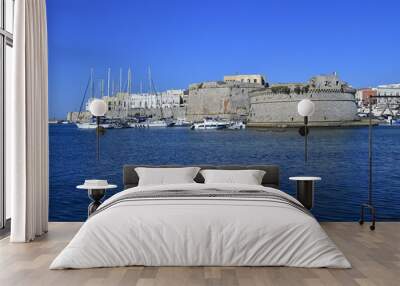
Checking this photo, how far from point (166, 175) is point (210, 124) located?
142 inches

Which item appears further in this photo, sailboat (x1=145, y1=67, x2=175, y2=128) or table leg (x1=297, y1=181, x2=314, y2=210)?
sailboat (x1=145, y1=67, x2=175, y2=128)

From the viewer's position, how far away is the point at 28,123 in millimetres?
→ 5270

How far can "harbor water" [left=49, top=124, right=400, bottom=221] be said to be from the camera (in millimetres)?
9109

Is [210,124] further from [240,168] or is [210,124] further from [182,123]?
[240,168]

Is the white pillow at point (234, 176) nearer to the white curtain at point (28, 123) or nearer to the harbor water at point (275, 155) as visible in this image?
the white curtain at point (28, 123)

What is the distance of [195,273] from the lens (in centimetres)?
398

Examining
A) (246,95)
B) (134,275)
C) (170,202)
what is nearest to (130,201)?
(170,202)

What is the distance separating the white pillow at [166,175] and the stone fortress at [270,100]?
2885mm

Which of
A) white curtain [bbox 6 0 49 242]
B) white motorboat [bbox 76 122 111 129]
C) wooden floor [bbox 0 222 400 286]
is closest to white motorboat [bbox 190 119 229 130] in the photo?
white motorboat [bbox 76 122 111 129]

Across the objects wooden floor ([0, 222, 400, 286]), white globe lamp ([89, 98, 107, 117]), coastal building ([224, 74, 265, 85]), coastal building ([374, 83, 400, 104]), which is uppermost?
coastal building ([224, 74, 265, 85])

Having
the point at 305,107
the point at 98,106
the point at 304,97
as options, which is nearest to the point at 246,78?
the point at 304,97

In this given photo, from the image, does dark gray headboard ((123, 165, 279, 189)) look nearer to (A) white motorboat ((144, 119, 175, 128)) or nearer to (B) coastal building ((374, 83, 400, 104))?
(A) white motorboat ((144, 119, 175, 128))

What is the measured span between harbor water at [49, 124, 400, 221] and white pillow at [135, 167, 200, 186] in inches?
118

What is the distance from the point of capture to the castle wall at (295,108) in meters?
8.88
